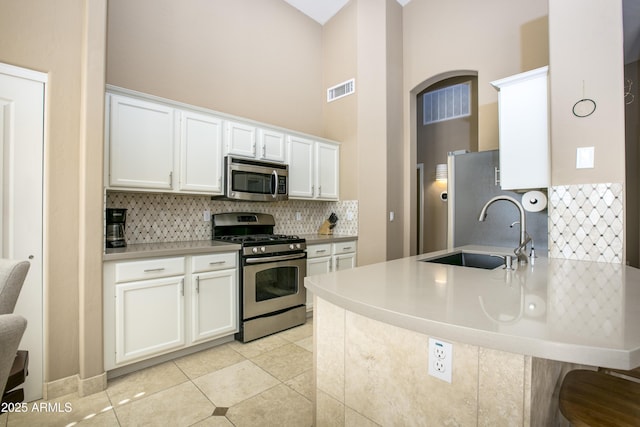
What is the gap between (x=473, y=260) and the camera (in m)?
2.32

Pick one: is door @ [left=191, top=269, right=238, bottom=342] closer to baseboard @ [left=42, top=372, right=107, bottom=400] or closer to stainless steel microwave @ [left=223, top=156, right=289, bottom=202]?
baseboard @ [left=42, top=372, right=107, bottom=400]

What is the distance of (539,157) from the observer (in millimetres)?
2258

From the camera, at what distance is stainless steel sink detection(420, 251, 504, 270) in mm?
2150

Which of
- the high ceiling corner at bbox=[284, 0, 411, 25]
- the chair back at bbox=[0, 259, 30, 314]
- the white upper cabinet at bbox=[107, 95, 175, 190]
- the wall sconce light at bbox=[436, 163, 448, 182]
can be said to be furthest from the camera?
the wall sconce light at bbox=[436, 163, 448, 182]

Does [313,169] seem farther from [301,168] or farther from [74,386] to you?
[74,386]

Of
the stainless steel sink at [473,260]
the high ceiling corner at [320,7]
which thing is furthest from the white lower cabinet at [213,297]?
the high ceiling corner at [320,7]

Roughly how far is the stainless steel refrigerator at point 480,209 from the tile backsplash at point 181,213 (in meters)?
1.41

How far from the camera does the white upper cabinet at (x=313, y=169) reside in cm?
380

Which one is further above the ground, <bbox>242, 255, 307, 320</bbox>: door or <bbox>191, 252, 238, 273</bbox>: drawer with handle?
<bbox>191, 252, 238, 273</bbox>: drawer with handle

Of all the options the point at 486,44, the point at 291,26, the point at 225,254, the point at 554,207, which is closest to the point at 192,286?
the point at 225,254

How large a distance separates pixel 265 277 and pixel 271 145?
1.46m

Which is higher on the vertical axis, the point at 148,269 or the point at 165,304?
the point at 148,269

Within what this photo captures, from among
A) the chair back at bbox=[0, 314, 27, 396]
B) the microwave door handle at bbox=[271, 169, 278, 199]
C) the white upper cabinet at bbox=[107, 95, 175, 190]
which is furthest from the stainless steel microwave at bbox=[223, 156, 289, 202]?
the chair back at bbox=[0, 314, 27, 396]

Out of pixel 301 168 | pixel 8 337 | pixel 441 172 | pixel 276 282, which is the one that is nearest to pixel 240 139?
pixel 301 168
